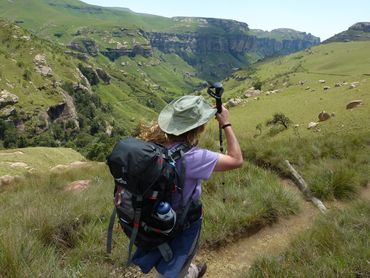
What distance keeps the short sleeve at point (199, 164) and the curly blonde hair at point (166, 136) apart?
0.56 ft

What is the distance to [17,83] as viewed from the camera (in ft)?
463

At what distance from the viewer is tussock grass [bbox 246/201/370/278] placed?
421 cm

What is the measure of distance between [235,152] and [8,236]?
2.85 meters

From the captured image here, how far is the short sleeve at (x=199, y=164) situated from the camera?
354 centimetres

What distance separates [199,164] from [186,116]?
0.47 m

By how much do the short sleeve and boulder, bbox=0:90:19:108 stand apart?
457ft

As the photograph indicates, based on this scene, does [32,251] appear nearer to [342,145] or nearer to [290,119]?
[342,145]

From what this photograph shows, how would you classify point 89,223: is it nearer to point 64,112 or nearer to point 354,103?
point 354,103

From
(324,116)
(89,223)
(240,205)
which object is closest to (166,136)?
(89,223)

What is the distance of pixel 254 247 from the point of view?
6.56 metres

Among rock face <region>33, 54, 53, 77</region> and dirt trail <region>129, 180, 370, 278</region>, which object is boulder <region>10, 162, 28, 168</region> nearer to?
dirt trail <region>129, 180, 370, 278</region>

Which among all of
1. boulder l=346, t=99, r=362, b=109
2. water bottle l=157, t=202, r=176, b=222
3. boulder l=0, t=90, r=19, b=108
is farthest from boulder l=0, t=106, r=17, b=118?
water bottle l=157, t=202, r=176, b=222

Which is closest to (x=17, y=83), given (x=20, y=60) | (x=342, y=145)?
(x=20, y=60)

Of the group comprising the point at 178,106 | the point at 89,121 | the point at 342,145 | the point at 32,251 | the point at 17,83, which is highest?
the point at 178,106
